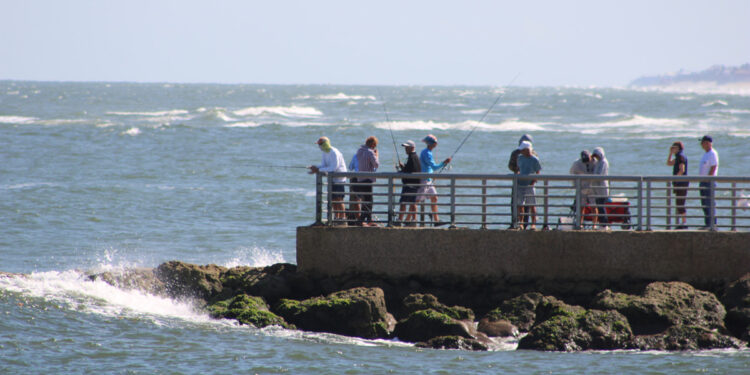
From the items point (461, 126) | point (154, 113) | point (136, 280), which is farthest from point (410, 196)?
point (154, 113)

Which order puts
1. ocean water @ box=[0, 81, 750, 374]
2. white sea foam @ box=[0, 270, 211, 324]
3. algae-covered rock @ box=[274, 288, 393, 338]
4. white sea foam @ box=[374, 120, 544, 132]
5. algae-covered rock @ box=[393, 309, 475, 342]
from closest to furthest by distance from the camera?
ocean water @ box=[0, 81, 750, 374] → algae-covered rock @ box=[393, 309, 475, 342] → algae-covered rock @ box=[274, 288, 393, 338] → white sea foam @ box=[0, 270, 211, 324] → white sea foam @ box=[374, 120, 544, 132]

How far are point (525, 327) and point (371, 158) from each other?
3255 mm

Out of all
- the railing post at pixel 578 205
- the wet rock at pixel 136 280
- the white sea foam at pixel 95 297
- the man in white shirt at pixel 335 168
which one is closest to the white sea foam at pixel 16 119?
the white sea foam at pixel 95 297

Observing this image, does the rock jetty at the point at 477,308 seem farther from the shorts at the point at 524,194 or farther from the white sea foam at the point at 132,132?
the white sea foam at the point at 132,132

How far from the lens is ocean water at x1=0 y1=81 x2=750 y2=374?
33.3 ft

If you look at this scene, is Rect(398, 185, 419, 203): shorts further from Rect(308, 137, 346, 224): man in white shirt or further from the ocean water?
the ocean water

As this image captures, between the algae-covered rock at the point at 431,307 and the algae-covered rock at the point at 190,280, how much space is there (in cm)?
277

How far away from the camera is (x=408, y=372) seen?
9727mm

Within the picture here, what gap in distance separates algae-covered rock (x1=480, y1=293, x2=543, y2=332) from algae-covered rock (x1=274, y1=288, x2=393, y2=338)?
4.36 feet

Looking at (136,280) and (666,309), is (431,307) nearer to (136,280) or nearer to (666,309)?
(666,309)

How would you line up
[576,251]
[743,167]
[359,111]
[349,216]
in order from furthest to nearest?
[359,111]
[743,167]
[349,216]
[576,251]

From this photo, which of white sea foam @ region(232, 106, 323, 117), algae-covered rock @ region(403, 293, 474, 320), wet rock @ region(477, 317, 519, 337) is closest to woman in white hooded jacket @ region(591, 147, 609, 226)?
wet rock @ region(477, 317, 519, 337)

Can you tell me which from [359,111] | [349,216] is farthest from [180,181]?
[359,111]

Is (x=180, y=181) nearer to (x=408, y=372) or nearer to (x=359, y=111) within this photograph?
(x=408, y=372)
